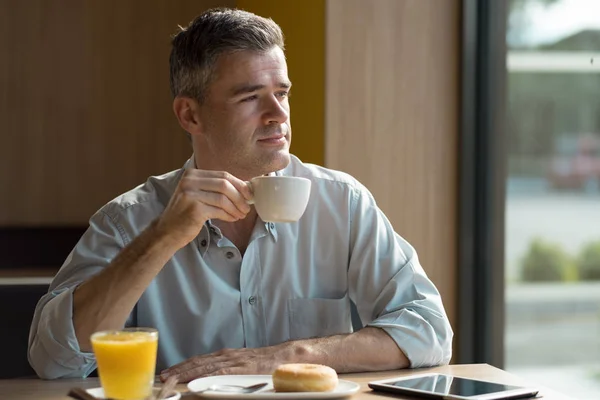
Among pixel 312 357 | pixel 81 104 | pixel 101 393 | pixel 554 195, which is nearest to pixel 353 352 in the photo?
pixel 312 357

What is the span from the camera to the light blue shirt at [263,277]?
1.68 m

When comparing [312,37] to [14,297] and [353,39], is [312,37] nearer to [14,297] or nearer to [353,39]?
[353,39]

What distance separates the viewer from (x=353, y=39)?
104 inches

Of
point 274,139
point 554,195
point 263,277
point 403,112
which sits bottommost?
point 263,277

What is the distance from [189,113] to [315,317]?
0.49 m

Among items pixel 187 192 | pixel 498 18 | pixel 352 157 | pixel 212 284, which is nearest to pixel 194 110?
pixel 212 284

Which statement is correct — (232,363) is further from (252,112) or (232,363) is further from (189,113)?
(189,113)

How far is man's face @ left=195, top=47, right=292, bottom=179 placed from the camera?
5.62 ft

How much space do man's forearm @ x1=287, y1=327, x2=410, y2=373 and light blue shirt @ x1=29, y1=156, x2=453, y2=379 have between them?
124 mm

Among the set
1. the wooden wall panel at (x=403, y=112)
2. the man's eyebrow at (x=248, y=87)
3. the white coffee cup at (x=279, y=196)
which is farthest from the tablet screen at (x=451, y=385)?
the wooden wall panel at (x=403, y=112)

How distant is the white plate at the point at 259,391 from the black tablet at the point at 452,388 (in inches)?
2.5

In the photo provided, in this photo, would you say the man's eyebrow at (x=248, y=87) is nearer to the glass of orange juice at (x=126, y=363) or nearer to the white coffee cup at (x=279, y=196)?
the white coffee cup at (x=279, y=196)

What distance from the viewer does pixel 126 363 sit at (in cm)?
114

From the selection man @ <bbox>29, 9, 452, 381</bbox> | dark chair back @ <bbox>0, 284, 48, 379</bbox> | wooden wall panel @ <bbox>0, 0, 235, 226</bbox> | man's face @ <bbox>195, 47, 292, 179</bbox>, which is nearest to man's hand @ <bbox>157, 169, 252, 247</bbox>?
man @ <bbox>29, 9, 452, 381</bbox>
